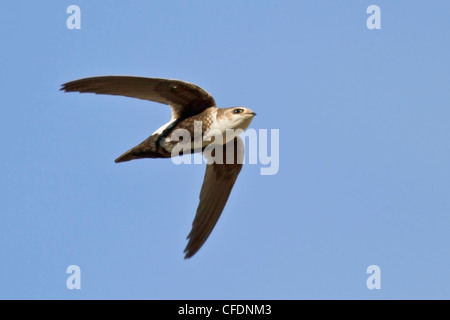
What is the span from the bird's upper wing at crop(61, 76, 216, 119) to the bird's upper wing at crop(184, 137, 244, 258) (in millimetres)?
1129

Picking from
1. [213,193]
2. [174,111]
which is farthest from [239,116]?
[213,193]

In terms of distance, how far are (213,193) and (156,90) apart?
201 centimetres

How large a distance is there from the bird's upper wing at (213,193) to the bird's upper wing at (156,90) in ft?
3.71

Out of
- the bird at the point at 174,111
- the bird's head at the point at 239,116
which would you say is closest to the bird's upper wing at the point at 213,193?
the bird at the point at 174,111

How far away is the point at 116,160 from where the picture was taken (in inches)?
548

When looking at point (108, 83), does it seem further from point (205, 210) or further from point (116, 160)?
point (205, 210)

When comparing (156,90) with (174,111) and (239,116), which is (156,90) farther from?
(239,116)

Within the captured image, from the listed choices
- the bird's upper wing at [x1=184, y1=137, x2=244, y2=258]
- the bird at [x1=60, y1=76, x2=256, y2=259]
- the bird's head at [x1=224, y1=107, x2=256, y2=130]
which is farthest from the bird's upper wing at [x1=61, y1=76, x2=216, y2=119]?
the bird's upper wing at [x1=184, y1=137, x2=244, y2=258]

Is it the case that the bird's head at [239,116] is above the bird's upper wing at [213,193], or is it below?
above

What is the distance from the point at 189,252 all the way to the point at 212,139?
1713 mm

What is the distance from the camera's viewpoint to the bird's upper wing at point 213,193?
577 inches

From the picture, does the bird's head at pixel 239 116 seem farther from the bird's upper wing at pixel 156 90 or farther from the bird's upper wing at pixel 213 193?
the bird's upper wing at pixel 213 193

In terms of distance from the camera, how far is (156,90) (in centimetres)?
1383
